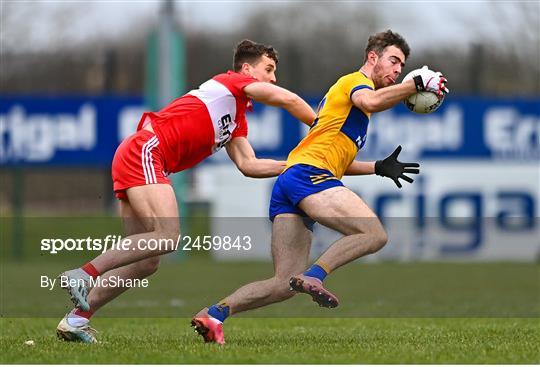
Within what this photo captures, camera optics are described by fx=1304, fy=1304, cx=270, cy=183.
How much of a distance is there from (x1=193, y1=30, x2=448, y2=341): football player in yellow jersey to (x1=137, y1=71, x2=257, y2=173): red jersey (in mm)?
593

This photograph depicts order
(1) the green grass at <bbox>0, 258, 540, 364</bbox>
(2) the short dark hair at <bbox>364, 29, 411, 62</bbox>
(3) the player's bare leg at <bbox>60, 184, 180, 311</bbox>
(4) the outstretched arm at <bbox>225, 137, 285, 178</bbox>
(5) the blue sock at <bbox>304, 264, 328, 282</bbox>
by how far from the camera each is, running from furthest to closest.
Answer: (4) the outstretched arm at <bbox>225, 137, 285, 178</bbox>, (2) the short dark hair at <bbox>364, 29, 411, 62</bbox>, (3) the player's bare leg at <bbox>60, 184, 180, 311</bbox>, (5) the blue sock at <bbox>304, 264, 328, 282</bbox>, (1) the green grass at <bbox>0, 258, 540, 364</bbox>

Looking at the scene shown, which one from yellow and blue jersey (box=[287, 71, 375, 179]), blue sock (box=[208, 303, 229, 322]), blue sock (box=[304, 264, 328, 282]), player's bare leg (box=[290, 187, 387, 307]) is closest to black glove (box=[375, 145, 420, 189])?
yellow and blue jersey (box=[287, 71, 375, 179])

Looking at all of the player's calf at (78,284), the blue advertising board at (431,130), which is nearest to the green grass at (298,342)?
the player's calf at (78,284)

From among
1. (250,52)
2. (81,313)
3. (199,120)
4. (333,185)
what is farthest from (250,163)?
(81,313)

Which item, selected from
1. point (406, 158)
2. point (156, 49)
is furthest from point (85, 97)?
point (406, 158)

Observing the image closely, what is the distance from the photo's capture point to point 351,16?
5175 centimetres

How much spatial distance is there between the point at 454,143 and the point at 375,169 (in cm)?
1537

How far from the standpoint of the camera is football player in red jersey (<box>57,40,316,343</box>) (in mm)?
9180

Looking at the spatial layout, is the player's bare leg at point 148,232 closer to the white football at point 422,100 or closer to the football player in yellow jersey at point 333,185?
the football player in yellow jersey at point 333,185

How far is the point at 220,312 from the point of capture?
363 inches

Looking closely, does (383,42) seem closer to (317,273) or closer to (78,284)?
(317,273)

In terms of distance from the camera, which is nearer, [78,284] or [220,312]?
[78,284]

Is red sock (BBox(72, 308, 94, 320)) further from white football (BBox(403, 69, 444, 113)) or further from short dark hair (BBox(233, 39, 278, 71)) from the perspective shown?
white football (BBox(403, 69, 444, 113))

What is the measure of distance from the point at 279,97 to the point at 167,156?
94 cm
